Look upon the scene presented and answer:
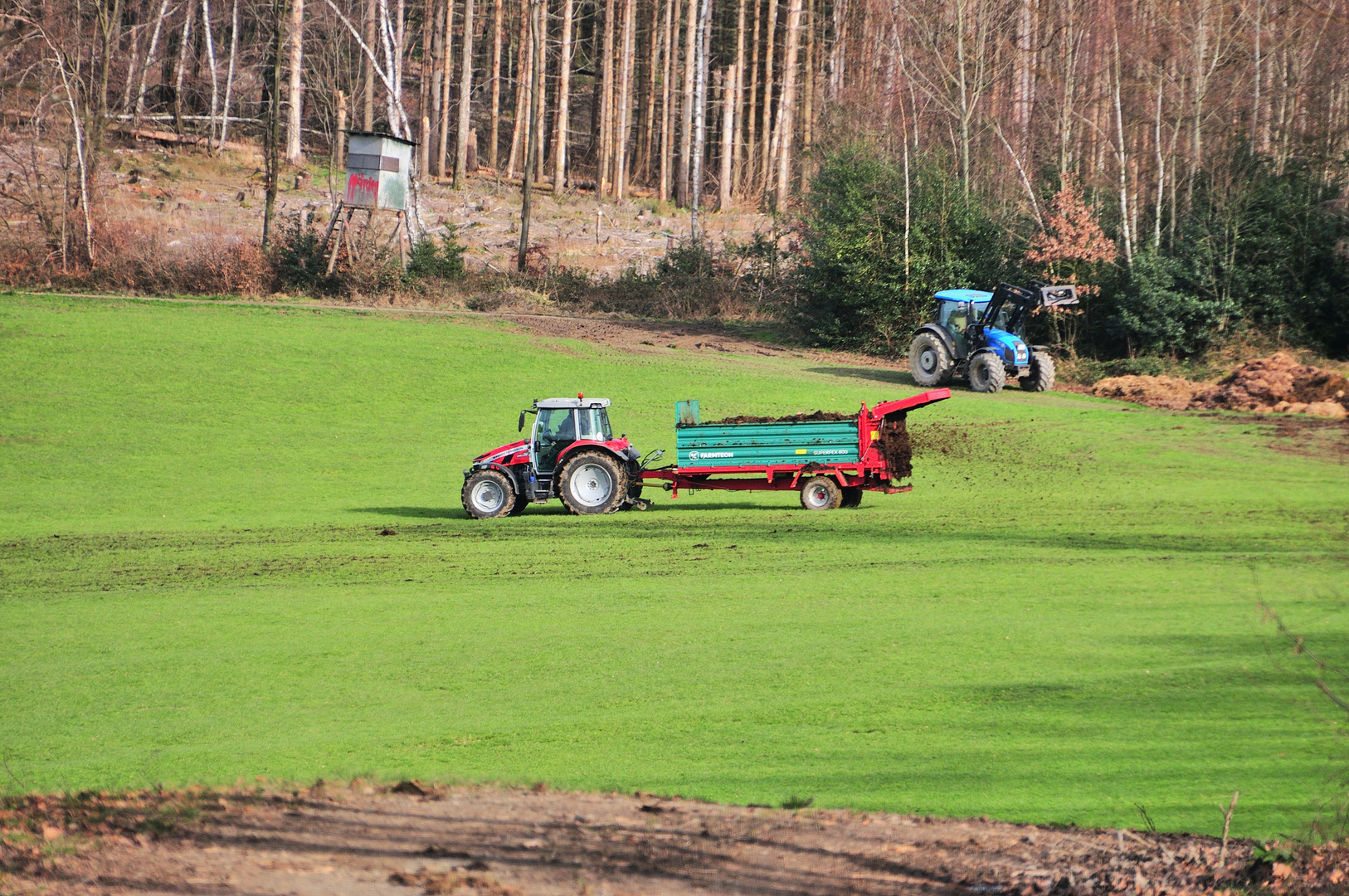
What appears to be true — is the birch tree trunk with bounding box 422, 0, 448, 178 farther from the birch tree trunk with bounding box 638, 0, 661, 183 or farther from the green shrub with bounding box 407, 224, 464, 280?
the green shrub with bounding box 407, 224, 464, 280

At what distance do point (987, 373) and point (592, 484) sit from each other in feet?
43.9

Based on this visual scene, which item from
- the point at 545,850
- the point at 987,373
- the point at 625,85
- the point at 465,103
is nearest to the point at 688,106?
the point at 625,85

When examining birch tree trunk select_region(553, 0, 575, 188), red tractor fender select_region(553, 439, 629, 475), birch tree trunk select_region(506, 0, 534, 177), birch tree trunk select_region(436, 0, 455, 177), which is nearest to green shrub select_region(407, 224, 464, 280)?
birch tree trunk select_region(506, 0, 534, 177)

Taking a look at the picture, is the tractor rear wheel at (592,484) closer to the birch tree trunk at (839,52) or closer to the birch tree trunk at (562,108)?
the birch tree trunk at (839,52)

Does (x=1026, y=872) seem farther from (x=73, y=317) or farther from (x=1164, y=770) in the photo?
(x=73, y=317)

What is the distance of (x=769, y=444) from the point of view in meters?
16.8

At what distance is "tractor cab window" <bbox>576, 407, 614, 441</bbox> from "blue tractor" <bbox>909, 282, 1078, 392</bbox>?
12.8m

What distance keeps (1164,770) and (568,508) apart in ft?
37.2

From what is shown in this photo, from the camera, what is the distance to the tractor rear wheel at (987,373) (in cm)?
2686

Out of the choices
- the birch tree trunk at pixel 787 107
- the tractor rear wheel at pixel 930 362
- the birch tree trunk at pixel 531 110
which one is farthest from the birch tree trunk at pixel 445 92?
the tractor rear wheel at pixel 930 362

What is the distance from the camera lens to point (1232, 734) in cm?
721

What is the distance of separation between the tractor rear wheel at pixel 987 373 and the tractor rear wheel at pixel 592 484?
1295 centimetres

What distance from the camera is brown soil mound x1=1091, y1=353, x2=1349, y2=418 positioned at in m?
23.8

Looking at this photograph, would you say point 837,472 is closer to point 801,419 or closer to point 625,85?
point 801,419
